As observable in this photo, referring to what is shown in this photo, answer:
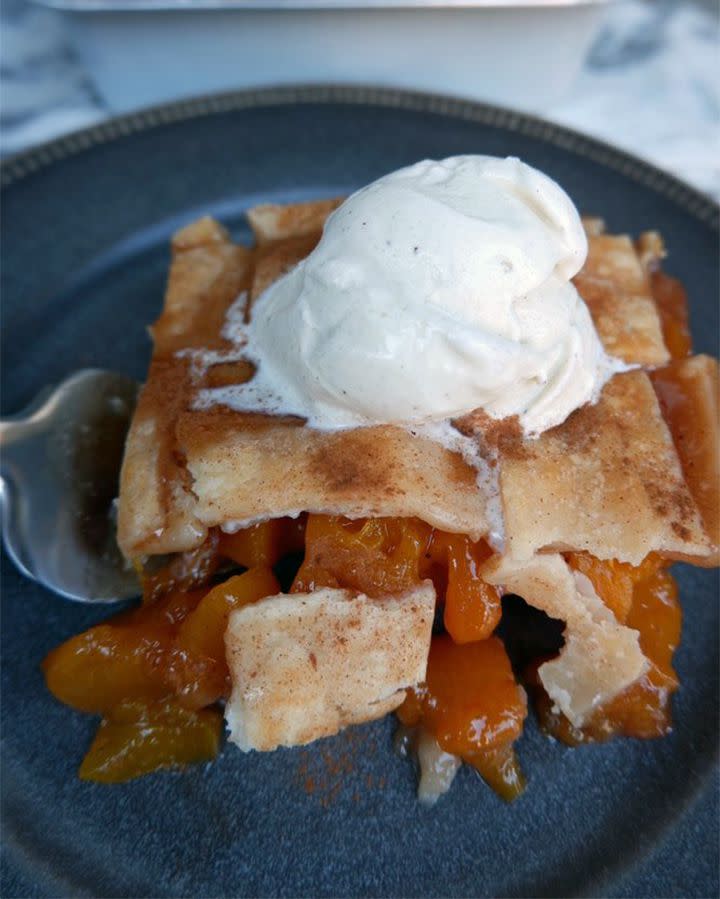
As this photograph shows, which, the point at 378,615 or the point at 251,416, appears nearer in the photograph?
the point at 378,615

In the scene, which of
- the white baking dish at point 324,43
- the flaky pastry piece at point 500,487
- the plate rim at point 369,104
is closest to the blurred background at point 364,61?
the white baking dish at point 324,43

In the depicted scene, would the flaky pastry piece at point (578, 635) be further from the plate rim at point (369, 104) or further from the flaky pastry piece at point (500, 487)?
the plate rim at point (369, 104)

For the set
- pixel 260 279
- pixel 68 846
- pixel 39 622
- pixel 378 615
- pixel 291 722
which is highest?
pixel 260 279

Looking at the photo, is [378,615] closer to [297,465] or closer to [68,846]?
[297,465]

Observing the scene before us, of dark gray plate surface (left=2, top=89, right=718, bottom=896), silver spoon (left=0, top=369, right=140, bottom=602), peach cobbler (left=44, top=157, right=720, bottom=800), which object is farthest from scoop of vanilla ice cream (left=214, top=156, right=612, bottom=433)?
dark gray plate surface (left=2, top=89, right=718, bottom=896)

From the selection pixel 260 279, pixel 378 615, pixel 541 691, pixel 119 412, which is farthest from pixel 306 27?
pixel 541 691

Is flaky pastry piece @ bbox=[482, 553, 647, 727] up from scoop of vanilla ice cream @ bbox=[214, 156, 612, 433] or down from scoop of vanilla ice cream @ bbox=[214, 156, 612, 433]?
down

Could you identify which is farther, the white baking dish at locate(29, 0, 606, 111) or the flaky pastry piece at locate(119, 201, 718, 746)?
the white baking dish at locate(29, 0, 606, 111)

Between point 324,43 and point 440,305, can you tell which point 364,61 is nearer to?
point 324,43

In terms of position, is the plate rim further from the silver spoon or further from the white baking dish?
the silver spoon
